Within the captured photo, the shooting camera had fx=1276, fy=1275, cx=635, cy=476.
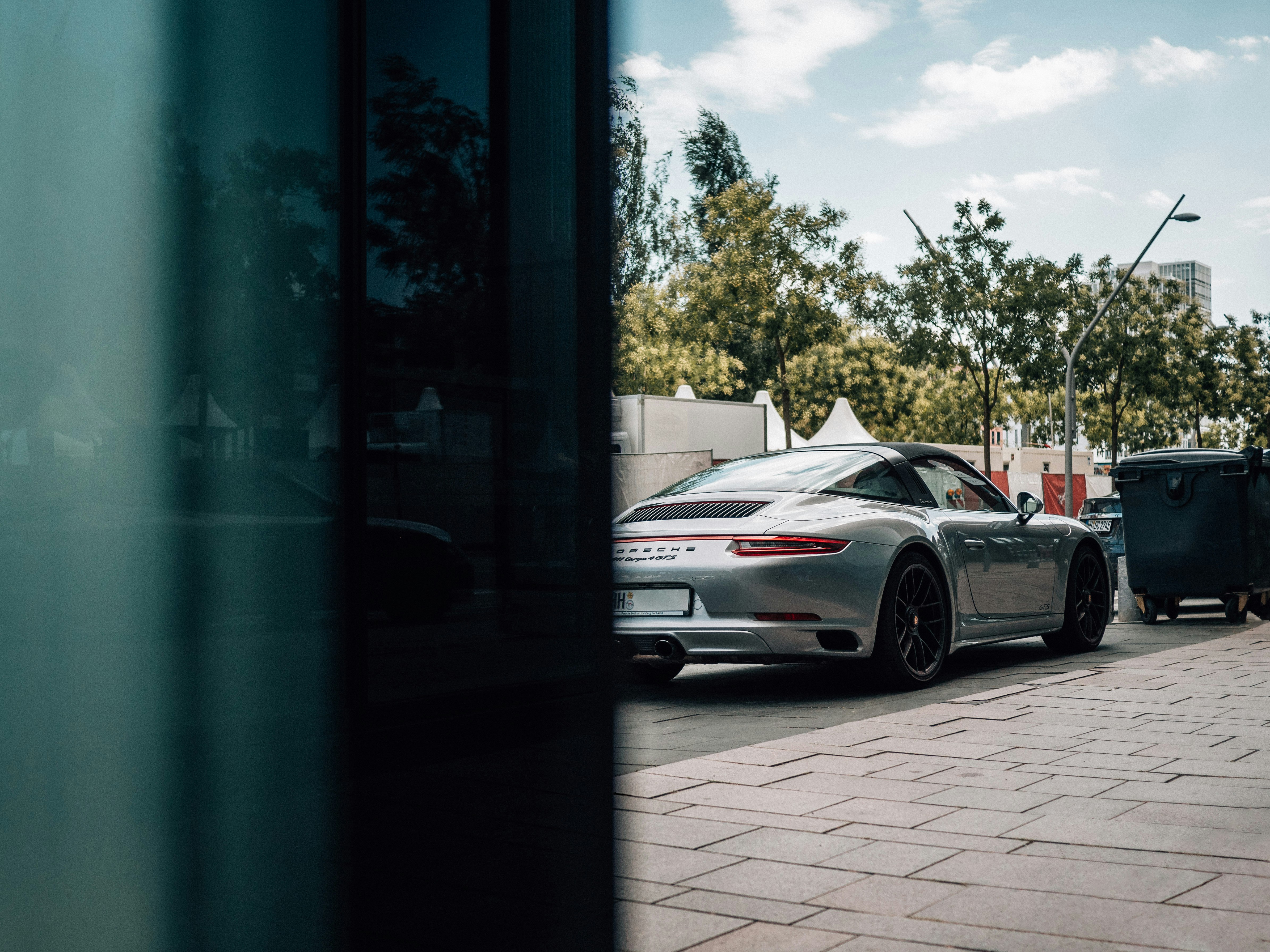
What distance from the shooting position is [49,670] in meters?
2.40

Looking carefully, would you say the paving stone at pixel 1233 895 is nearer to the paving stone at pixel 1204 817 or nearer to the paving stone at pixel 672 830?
the paving stone at pixel 1204 817

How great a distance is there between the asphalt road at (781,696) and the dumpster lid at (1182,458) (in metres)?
2.08

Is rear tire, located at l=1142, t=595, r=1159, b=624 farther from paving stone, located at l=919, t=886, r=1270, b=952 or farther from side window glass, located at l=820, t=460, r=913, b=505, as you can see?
paving stone, located at l=919, t=886, r=1270, b=952

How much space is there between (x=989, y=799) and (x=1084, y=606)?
16.0ft

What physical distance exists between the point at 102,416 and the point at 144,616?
1.37 ft

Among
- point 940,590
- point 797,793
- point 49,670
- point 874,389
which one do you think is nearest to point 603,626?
point 49,670

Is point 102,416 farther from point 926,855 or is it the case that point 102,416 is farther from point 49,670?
point 926,855

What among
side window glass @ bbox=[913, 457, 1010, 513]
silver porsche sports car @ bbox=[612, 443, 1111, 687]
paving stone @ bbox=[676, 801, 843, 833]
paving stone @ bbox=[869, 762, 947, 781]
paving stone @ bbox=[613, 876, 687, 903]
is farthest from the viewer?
side window glass @ bbox=[913, 457, 1010, 513]

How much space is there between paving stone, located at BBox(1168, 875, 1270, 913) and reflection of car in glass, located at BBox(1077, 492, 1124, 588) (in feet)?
36.4

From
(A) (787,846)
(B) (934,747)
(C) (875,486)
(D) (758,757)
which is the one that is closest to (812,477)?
(C) (875,486)

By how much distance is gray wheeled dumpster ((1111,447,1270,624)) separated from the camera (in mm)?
11102

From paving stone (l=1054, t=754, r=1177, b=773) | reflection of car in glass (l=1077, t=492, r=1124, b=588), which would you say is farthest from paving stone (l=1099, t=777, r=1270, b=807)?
reflection of car in glass (l=1077, t=492, r=1124, b=588)

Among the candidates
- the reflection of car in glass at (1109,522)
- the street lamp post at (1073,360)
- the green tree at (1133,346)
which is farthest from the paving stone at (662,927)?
the green tree at (1133,346)

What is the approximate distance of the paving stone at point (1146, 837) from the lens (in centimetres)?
365
